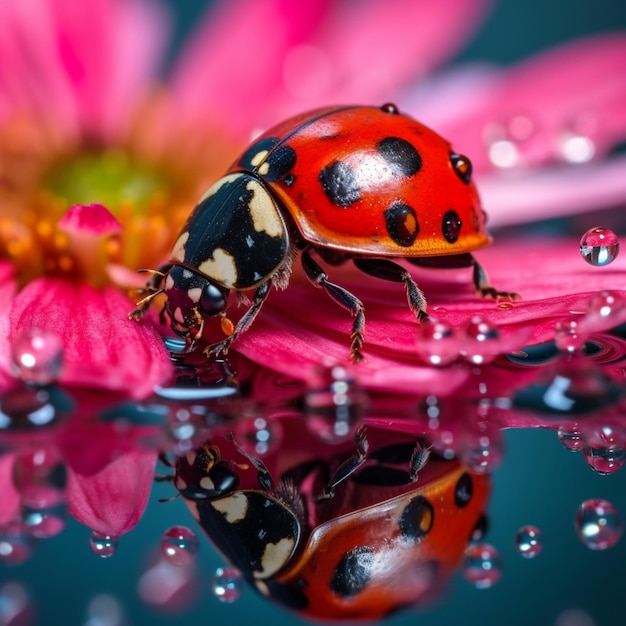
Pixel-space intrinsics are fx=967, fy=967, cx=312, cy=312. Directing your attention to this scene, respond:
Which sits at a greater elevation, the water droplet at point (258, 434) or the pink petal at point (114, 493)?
the water droplet at point (258, 434)

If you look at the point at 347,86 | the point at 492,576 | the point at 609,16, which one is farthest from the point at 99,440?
the point at 609,16

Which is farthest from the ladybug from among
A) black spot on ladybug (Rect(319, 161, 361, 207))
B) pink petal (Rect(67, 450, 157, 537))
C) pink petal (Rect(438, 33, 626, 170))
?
pink petal (Rect(438, 33, 626, 170))

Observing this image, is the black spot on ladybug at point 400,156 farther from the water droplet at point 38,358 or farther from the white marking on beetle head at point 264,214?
the water droplet at point 38,358

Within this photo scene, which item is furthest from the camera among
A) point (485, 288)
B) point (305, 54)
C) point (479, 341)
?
point (305, 54)

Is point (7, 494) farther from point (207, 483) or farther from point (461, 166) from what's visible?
point (461, 166)

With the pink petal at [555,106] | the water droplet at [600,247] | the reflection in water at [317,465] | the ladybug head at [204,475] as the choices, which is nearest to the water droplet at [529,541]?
the reflection in water at [317,465]

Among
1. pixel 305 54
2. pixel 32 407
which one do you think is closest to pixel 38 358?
pixel 32 407

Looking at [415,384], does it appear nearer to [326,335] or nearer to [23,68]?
[326,335]
